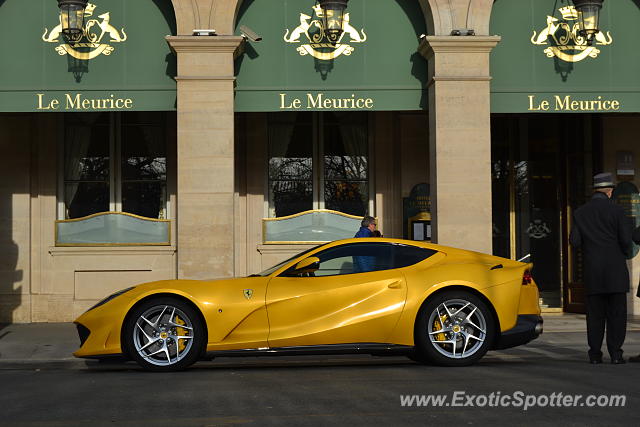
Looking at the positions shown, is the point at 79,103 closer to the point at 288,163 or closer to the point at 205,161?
the point at 205,161

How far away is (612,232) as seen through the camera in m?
10.1

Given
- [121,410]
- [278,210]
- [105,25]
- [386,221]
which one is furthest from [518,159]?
[121,410]

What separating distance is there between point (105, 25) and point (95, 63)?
56 cm

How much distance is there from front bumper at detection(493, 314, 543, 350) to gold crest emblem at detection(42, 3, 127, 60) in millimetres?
7466

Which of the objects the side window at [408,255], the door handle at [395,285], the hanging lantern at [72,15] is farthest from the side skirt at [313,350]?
the hanging lantern at [72,15]

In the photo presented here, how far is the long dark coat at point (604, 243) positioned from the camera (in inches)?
395

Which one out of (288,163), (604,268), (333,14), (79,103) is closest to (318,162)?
(288,163)

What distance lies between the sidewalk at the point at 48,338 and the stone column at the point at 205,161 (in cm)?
207

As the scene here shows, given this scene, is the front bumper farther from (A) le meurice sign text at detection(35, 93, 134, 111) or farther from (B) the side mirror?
(A) le meurice sign text at detection(35, 93, 134, 111)

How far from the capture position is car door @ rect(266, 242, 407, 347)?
9.48m

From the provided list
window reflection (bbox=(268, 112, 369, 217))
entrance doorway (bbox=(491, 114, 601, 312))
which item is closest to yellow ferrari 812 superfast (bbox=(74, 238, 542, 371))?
window reflection (bbox=(268, 112, 369, 217))

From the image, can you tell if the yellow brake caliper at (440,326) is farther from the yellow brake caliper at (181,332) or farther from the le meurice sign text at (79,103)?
the le meurice sign text at (79,103)

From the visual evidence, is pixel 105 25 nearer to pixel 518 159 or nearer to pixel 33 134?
pixel 33 134

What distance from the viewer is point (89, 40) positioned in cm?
1435
